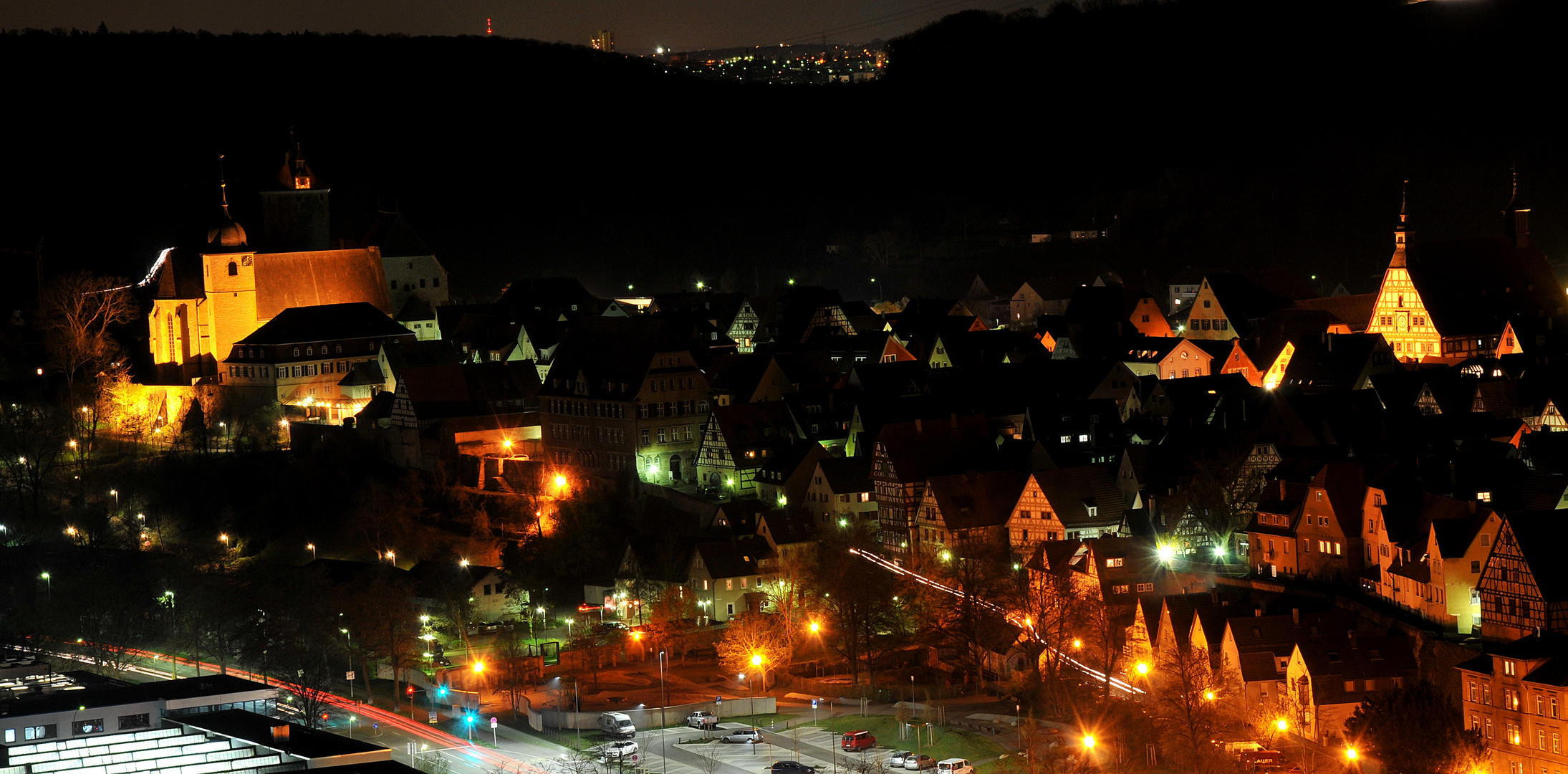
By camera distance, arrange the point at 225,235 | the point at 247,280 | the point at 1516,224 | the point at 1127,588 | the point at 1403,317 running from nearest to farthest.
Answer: the point at 1127,588
the point at 1403,317
the point at 247,280
the point at 225,235
the point at 1516,224

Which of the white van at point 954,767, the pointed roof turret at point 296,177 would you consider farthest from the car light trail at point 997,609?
the pointed roof turret at point 296,177

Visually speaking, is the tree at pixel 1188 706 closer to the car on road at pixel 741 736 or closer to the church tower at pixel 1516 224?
the car on road at pixel 741 736

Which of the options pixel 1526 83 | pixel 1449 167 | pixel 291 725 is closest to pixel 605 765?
pixel 291 725

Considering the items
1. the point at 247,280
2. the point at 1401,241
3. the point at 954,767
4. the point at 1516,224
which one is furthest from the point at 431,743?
the point at 1516,224

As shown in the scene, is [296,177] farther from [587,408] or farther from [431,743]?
[431,743]

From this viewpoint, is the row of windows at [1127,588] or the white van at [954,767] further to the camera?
the row of windows at [1127,588]
